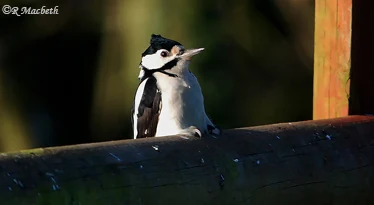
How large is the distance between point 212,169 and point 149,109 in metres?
1.17

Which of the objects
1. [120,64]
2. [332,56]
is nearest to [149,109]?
[332,56]

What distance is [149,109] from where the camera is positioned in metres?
3.06

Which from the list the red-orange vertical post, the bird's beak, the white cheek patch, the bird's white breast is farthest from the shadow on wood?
the white cheek patch

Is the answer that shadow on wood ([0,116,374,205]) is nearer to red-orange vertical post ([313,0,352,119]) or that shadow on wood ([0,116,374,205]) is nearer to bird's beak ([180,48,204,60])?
red-orange vertical post ([313,0,352,119])

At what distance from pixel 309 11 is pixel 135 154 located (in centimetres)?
515

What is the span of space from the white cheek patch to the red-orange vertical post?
639 mm

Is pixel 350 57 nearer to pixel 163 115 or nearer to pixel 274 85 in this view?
pixel 163 115

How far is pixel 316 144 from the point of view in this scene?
7.47ft

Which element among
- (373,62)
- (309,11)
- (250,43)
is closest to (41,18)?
(250,43)

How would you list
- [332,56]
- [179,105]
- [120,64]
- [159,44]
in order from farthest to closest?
1. [120,64]
2. [159,44]
3. [179,105]
4. [332,56]

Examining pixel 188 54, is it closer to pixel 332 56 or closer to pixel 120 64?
pixel 332 56

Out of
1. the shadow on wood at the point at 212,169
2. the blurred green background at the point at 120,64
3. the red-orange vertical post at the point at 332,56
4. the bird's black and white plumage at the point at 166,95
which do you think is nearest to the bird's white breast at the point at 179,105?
the bird's black and white plumage at the point at 166,95

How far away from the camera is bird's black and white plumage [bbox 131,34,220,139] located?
2916mm

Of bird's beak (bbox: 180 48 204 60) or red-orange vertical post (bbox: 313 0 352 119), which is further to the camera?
bird's beak (bbox: 180 48 204 60)
